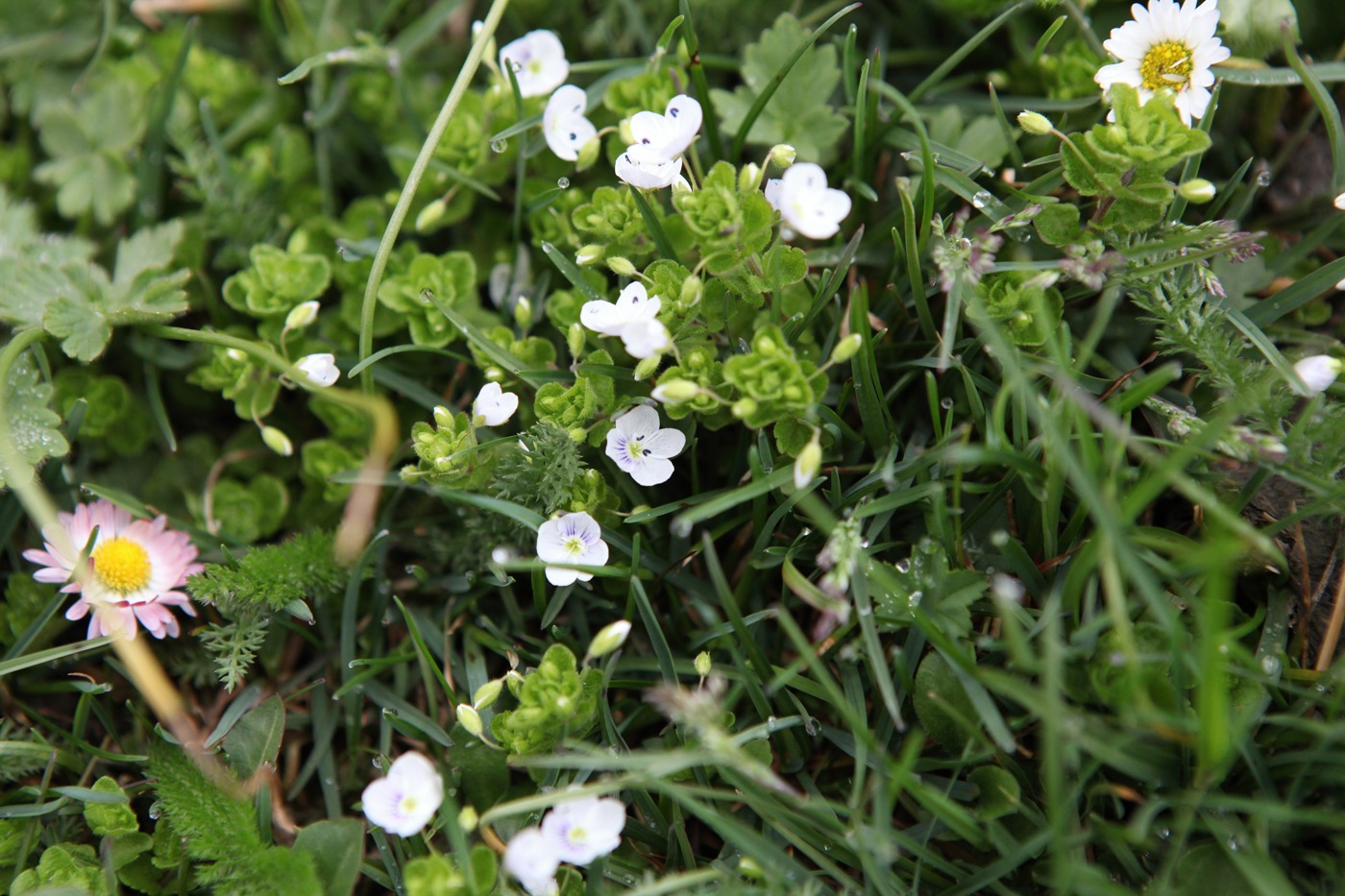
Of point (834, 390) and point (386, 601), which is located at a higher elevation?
point (834, 390)

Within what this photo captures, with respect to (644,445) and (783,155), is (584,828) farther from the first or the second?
(783,155)

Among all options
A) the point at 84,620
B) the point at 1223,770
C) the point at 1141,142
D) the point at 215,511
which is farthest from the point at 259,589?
the point at 1141,142

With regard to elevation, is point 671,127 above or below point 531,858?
above

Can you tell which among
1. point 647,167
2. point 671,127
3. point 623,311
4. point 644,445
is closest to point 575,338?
point 623,311

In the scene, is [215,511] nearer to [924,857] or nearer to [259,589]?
[259,589]

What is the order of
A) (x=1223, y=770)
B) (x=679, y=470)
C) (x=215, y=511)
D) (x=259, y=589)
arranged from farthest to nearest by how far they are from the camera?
(x=215, y=511)
(x=679, y=470)
(x=259, y=589)
(x=1223, y=770)

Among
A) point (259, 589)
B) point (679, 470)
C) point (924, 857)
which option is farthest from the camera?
point (679, 470)

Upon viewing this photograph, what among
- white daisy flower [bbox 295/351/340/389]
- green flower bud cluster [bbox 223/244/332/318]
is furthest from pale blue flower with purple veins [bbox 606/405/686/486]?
green flower bud cluster [bbox 223/244/332/318]
